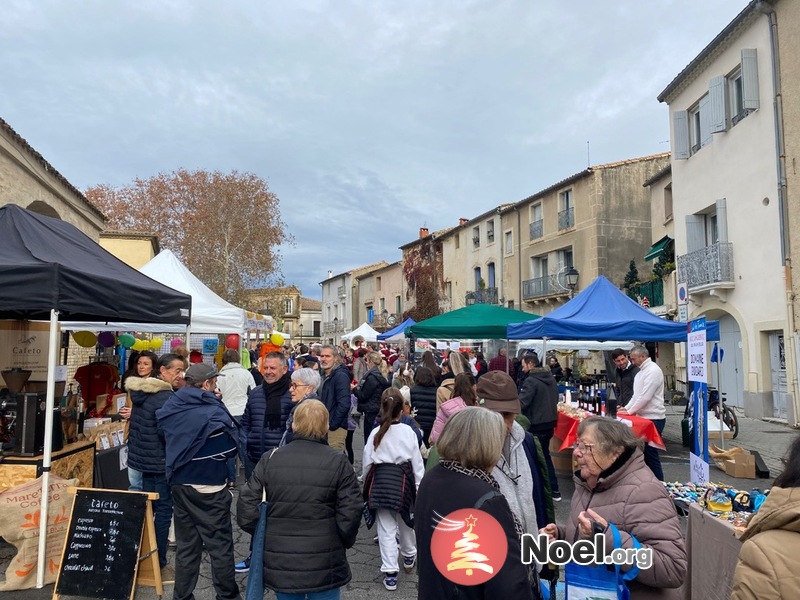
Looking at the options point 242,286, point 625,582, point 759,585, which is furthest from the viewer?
point 242,286

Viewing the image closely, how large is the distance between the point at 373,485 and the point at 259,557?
148 cm

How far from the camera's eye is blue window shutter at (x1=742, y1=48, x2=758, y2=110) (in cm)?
1359

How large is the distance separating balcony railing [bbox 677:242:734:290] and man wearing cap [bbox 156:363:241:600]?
13.6 meters

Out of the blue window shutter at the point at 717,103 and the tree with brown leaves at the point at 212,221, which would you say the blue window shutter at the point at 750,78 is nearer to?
the blue window shutter at the point at 717,103

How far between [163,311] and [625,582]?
4.52m

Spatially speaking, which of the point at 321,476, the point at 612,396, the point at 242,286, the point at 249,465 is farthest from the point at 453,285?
the point at 321,476

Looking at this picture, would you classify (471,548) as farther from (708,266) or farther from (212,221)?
(212,221)

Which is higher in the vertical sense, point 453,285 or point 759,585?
point 453,285

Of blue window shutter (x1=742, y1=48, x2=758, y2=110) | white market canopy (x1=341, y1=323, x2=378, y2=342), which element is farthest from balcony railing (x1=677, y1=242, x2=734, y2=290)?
white market canopy (x1=341, y1=323, x2=378, y2=342)

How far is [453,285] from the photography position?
37094mm

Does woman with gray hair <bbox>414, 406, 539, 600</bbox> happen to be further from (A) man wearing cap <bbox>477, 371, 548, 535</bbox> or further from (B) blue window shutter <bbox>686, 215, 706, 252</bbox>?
(B) blue window shutter <bbox>686, 215, 706, 252</bbox>

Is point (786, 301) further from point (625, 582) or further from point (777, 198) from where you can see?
point (625, 582)

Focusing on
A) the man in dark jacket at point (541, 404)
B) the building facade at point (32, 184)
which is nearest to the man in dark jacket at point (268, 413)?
the man in dark jacket at point (541, 404)

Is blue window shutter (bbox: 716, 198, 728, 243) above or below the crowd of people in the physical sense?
above
